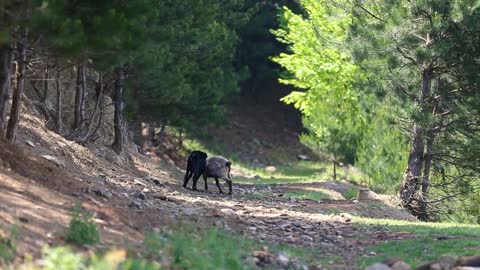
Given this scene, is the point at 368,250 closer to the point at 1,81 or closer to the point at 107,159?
the point at 1,81

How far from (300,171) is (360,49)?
24.6 m

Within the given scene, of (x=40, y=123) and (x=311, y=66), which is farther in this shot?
(x=311, y=66)

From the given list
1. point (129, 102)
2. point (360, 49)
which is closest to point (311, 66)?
point (129, 102)

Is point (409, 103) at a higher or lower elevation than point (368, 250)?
higher

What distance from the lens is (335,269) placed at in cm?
1114

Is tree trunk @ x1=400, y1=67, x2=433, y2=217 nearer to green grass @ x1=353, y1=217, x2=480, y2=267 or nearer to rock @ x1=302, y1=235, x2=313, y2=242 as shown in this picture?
green grass @ x1=353, y1=217, x2=480, y2=267

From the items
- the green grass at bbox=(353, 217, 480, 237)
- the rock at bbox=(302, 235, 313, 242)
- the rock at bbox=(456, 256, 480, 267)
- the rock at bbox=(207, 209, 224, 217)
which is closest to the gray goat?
the green grass at bbox=(353, 217, 480, 237)

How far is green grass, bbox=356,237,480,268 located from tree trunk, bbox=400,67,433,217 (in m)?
7.72

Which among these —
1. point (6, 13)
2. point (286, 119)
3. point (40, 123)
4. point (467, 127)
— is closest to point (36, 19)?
point (6, 13)

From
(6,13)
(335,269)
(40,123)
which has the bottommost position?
(335,269)

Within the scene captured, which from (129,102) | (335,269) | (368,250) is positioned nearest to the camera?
(335,269)

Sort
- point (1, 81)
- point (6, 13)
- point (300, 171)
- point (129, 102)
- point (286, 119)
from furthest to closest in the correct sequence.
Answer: point (286, 119) < point (300, 171) < point (129, 102) < point (1, 81) < point (6, 13)

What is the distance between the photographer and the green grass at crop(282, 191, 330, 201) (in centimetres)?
2298

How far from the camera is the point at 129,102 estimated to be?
1000 inches
